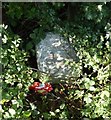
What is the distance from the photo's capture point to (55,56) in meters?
3.64

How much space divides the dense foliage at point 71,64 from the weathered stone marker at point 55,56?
0.08 m

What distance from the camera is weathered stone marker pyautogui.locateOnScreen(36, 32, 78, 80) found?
→ 3594mm

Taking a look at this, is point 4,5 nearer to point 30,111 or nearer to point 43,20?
point 43,20

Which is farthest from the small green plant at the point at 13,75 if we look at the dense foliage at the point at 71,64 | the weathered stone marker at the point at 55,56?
the weathered stone marker at the point at 55,56

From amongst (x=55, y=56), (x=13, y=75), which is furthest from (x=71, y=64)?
(x=13, y=75)

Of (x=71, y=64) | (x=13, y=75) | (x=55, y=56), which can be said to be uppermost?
(x=55, y=56)

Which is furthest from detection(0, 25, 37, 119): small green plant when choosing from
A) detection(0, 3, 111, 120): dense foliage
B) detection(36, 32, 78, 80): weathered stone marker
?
detection(36, 32, 78, 80): weathered stone marker

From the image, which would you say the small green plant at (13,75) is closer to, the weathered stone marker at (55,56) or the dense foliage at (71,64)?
the dense foliage at (71,64)

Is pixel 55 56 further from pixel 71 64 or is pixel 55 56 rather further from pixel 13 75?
pixel 13 75

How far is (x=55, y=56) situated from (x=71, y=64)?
284 millimetres

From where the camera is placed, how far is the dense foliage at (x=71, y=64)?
10.2ft

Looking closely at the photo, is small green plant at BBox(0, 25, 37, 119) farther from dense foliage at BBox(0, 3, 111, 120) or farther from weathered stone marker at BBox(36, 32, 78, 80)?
weathered stone marker at BBox(36, 32, 78, 80)

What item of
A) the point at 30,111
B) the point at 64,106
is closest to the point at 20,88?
the point at 30,111

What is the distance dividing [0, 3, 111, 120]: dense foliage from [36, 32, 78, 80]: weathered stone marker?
76 millimetres
